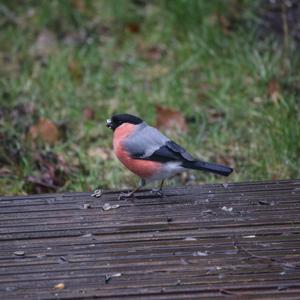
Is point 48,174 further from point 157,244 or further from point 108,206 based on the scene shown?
point 157,244

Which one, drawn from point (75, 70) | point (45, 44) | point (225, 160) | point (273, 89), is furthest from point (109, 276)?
point (45, 44)

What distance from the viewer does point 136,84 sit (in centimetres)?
595

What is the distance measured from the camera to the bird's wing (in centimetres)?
351

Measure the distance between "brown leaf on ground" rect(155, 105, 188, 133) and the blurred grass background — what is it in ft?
0.18

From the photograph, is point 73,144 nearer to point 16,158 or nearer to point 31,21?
point 16,158

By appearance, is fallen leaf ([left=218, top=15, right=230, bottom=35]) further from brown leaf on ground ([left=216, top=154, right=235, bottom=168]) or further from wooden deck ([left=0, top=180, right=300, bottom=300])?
wooden deck ([left=0, top=180, right=300, bottom=300])

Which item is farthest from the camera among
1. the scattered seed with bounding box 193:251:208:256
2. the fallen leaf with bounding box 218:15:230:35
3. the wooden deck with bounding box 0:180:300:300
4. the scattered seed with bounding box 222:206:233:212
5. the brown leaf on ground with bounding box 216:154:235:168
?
the fallen leaf with bounding box 218:15:230:35

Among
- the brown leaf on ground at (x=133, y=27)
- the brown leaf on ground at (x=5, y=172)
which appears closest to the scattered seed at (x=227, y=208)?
the brown leaf on ground at (x=5, y=172)

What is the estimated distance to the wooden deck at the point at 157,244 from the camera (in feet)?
8.27

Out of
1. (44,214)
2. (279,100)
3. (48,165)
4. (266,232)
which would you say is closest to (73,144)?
(48,165)

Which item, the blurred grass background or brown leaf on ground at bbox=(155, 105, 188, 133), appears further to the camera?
brown leaf on ground at bbox=(155, 105, 188, 133)

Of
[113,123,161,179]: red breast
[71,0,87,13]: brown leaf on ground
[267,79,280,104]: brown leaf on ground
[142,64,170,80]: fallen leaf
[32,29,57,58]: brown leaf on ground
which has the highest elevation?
[71,0,87,13]: brown leaf on ground

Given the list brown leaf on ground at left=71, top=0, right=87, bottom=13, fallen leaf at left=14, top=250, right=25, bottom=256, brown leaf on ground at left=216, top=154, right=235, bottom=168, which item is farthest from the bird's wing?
brown leaf on ground at left=71, top=0, right=87, bottom=13

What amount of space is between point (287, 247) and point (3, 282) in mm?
991
